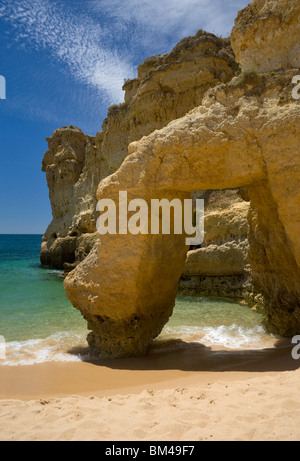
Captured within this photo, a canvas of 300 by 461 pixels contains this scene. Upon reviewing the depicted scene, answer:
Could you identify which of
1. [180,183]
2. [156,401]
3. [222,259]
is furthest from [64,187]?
[156,401]

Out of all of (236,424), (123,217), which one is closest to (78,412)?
(236,424)

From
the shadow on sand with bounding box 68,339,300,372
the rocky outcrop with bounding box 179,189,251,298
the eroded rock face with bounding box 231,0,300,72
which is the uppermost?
the eroded rock face with bounding box 231,0,300,72

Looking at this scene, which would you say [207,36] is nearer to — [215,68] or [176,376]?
[215,68]

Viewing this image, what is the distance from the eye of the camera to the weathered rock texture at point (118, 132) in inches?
772

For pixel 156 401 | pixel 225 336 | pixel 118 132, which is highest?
pixel 118 132

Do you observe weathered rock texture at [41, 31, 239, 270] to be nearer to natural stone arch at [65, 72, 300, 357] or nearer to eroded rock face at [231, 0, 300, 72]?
eroded rock face at [231, 0, 300, 72]

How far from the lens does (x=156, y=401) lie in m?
3.38

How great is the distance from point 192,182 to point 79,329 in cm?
509

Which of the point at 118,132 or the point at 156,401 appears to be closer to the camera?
the point at 156,401

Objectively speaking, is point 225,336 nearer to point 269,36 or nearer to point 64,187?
point 269,36

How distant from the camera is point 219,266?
40.2 ft

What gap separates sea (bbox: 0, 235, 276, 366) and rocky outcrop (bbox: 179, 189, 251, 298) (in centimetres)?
60

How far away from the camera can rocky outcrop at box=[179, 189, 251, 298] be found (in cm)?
1174

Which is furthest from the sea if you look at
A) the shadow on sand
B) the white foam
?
the shadow on sand
